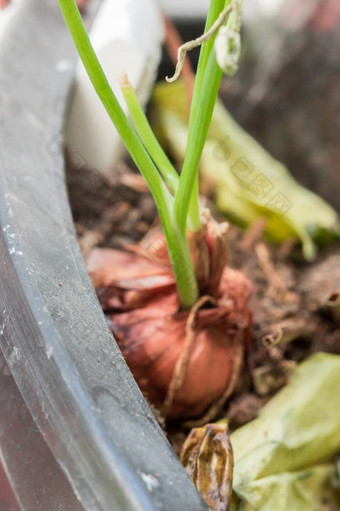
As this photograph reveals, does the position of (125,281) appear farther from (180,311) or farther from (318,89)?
(318,89)

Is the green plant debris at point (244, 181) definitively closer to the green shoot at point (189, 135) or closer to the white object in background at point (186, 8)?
the white object in background at point (186, 8)

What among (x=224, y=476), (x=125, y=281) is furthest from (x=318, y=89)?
(x=224, y=476)

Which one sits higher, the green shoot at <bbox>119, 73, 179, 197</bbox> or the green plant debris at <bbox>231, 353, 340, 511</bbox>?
the green shoot at <bbox>119, 73, 179, 197</bbox>

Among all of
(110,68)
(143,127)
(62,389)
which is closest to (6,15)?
(110,68)

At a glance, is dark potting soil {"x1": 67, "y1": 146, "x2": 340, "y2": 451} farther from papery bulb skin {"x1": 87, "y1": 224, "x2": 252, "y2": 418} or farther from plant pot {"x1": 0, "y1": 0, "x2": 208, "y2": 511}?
plant pot {"x1": 0, "y1": 0, "x2": 208, "y2": 511}

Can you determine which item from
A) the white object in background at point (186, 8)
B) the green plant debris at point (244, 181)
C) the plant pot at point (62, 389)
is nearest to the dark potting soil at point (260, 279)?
the green plant debris at point (244, 181)

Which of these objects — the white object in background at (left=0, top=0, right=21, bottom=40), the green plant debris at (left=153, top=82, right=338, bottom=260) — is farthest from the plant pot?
the green plant debris at (left=153, top=82, right=338, bottom=260)
